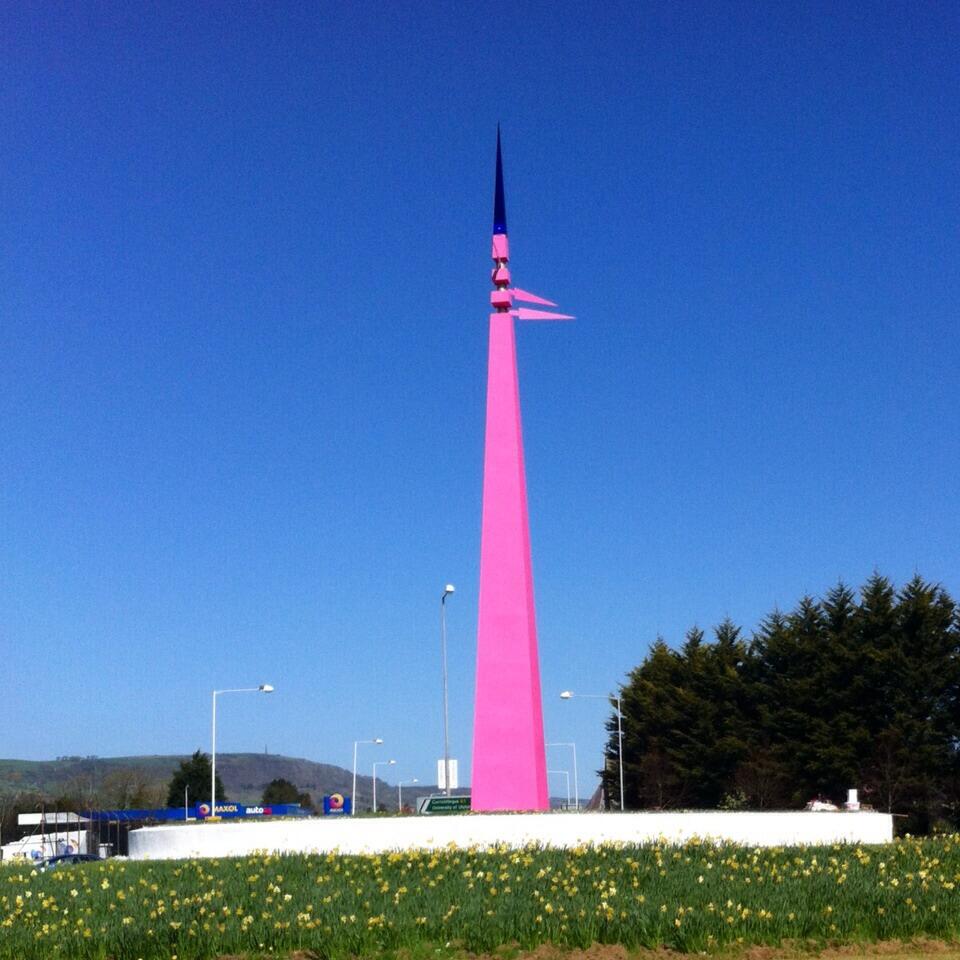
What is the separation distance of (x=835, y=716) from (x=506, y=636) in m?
26.5

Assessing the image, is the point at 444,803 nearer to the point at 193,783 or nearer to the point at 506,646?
the point at 506,646

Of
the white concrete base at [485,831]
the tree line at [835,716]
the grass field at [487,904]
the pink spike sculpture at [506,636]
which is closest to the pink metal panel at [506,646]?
the pink spike sculpture at [506,636]

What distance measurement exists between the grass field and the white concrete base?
3.94 metres

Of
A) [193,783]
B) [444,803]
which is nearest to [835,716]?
[444,803]

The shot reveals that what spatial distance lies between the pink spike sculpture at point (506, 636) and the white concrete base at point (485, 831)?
23.0ft

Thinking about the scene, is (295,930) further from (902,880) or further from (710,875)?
(902,880)

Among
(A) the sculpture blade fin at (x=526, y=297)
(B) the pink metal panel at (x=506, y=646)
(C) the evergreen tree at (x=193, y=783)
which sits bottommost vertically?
(C) the evergreen tree at (x=193, y=783)

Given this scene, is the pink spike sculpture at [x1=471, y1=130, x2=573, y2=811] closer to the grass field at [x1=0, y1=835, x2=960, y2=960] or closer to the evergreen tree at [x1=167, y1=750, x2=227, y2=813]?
the grass field at [x1=0, y1=835, x2=960, y2=960]

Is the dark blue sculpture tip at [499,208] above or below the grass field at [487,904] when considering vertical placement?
above

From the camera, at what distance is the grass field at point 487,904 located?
52.5 ft

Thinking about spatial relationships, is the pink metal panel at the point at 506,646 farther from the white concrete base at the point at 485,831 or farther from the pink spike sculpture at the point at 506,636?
the white concrete base at the point at 485,831

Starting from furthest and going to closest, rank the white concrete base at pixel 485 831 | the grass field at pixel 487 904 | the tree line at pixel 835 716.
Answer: the tree line at pixel 835 716 → the white concrete base at pixel 485 831 → the grass field at pixel 487 904

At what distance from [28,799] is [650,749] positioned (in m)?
88.9

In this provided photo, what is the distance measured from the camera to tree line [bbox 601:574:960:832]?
53.1m
